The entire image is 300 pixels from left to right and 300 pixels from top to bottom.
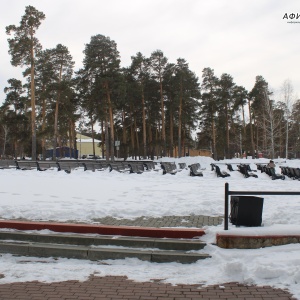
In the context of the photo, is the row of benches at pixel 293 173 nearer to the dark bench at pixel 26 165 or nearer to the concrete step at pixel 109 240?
the concrete step at pixel 109 240

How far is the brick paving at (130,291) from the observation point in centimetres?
440

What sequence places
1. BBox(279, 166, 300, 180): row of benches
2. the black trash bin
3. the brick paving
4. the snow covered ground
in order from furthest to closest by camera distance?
BBox(279, 166, 300, 180): row of benches < the black trash bin < the snow covered ground < the brick paving

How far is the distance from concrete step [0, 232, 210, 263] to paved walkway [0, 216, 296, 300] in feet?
2.64

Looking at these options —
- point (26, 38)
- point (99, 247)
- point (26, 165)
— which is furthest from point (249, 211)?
point (26, 38)

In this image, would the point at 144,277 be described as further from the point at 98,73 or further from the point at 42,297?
the point at 98,73

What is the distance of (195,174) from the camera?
2088 centimetres

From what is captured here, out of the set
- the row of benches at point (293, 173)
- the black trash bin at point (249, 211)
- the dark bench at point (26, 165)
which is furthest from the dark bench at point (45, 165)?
the black trash bin at point (249, 211)

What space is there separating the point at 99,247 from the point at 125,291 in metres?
1.70

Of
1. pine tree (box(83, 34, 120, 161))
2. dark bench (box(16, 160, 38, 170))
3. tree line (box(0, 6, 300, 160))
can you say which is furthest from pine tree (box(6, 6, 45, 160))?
dark bench (box(16, 160, 38, 170))

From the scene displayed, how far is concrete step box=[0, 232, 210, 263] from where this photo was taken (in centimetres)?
582

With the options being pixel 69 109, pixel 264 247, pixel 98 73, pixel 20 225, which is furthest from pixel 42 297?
pixel 69 109

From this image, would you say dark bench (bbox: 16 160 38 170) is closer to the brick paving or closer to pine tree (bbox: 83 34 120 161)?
pine tree (bbox: 83 34 120 161)

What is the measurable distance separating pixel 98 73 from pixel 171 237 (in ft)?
125

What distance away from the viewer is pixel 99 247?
20.4 ft
